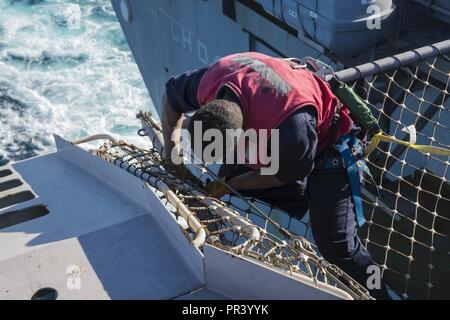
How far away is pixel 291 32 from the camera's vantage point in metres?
6.40

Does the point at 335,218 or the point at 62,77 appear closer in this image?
the point at 335,218

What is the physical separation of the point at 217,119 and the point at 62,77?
36.3 feet

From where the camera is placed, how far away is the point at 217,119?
263cm

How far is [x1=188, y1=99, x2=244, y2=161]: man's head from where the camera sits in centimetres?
263

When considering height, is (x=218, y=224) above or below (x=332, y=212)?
above

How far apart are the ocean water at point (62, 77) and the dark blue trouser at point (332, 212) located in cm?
772

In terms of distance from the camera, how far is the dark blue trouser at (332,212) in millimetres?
3385

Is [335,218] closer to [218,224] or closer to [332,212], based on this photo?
[332,212]

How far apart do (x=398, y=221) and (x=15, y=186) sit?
10.6ft

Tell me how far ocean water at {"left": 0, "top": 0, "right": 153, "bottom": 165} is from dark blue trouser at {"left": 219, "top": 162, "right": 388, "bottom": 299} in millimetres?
7716

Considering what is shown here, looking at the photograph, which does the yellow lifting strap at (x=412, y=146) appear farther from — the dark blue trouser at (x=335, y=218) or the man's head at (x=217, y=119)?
the man's head at (x=217, y=119)

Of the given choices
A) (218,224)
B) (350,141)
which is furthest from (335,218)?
(218,224)

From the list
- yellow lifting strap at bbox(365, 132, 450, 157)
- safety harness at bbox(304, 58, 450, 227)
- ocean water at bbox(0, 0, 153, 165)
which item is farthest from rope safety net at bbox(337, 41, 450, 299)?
ocean water at bbox(0, 0, 153, 165)

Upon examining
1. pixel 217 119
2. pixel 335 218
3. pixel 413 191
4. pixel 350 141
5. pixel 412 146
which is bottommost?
pixel 413 191
